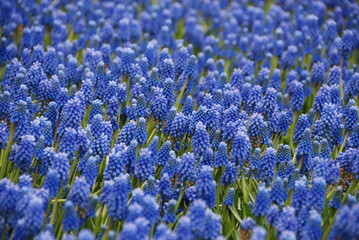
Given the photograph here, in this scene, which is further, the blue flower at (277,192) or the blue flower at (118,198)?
the blue flower at (277,192)

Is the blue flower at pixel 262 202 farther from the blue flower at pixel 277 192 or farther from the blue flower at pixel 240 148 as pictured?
the blue flower at pixel 240 148

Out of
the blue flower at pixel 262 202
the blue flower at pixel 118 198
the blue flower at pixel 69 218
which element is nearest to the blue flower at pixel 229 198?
the blue flower at pixel 262 202

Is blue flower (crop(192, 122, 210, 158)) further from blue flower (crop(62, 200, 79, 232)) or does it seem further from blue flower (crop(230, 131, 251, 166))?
blue flower (crop(62, 200, 79, 232))

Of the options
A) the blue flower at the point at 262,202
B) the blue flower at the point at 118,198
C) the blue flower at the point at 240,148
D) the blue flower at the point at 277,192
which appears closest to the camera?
the blue flower at the point at 118,198

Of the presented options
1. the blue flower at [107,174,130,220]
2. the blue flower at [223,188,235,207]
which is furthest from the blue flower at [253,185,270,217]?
the blue flower at [107,174,130,220]

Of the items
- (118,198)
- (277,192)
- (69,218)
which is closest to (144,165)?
(118,198)

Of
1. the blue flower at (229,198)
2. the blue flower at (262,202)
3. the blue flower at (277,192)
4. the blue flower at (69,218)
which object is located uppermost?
the blue flower at (69,218)

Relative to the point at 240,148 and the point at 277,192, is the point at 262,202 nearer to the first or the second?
the point at 277,192

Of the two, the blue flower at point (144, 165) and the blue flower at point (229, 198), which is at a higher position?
the blue flower at point (144, 165)

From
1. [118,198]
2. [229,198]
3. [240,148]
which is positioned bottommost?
[229,198]
